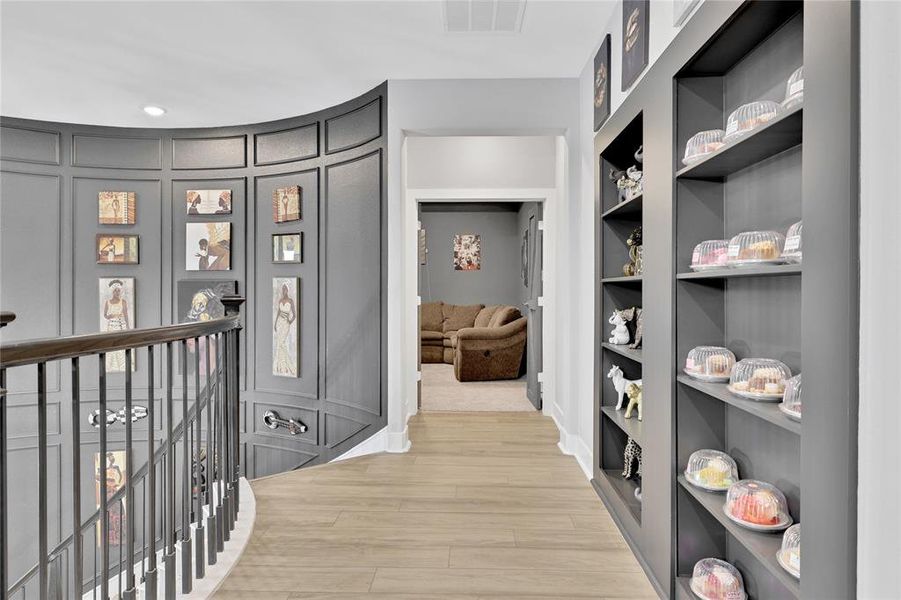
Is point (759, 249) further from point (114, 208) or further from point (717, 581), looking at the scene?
point (114, 208)

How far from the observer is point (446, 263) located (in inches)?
337

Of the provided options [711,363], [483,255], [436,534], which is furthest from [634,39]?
[483,255]

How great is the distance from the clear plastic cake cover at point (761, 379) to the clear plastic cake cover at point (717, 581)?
2.06ft

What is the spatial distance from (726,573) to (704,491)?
0.82 ft

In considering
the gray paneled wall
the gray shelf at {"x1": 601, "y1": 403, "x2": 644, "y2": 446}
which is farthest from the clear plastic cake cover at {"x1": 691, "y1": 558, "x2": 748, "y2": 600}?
the gray paneled wall

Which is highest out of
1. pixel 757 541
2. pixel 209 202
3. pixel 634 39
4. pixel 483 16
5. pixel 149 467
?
pixel 483 16

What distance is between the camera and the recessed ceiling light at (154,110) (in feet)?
13.1

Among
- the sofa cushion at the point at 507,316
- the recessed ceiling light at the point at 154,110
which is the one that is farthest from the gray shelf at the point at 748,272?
the sofa cushion at the point at 507,316

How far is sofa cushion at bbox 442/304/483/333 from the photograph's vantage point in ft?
26.3

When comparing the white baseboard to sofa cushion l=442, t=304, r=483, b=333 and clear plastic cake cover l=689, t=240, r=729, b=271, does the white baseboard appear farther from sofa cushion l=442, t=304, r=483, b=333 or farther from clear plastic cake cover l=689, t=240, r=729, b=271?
sofa cushion l=442, t=304, r=483, b=333

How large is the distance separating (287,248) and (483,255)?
→ 15.4ft

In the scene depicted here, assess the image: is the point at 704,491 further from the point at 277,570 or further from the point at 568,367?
the point at 568,367

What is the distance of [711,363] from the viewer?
1.60 m

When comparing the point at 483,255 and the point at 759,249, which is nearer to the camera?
the point at 759,249
